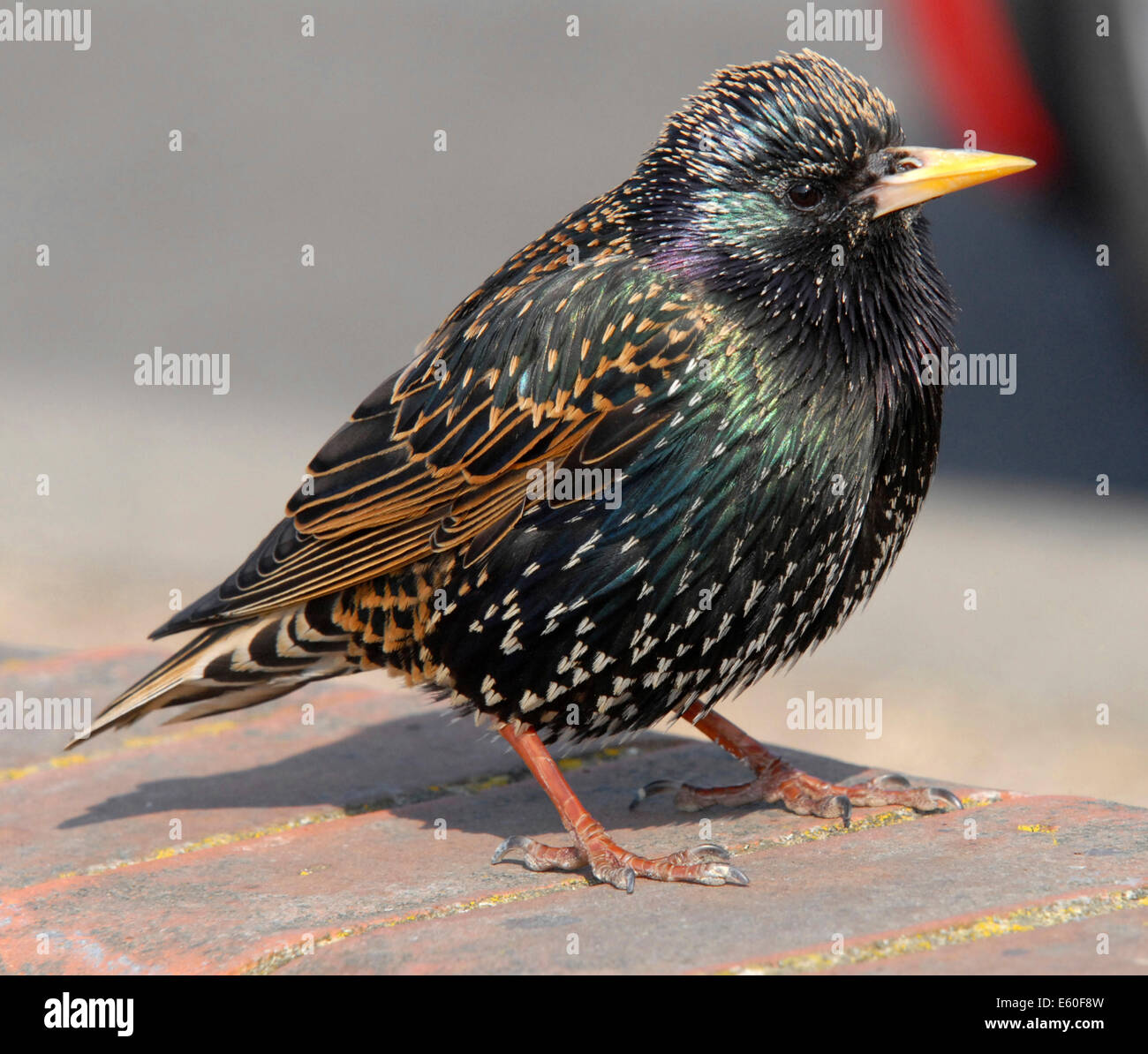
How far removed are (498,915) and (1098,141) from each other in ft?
14.7

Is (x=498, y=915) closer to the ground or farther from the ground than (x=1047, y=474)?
closer to the ground

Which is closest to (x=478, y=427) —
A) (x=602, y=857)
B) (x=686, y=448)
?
(x=686, y=448)

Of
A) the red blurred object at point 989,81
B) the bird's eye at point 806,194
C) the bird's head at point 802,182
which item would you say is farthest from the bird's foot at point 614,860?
the red blurred object at point 989,81

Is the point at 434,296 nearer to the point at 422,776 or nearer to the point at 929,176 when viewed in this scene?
the point at 422,776

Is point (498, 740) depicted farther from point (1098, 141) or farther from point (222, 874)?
point (1098, 141)

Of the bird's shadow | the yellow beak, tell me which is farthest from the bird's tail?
the yellow beak

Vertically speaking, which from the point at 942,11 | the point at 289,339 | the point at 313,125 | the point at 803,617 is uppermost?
the point at 313,125

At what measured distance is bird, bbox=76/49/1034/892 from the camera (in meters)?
2.90

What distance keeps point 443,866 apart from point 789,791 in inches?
28.9

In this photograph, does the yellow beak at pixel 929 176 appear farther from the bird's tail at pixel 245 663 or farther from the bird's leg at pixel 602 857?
the bird's tail at pixel 245 663

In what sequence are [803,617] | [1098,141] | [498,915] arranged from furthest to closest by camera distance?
[1098,141] → [803,617] → [498,915]

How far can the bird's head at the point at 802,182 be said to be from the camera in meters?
2.96
